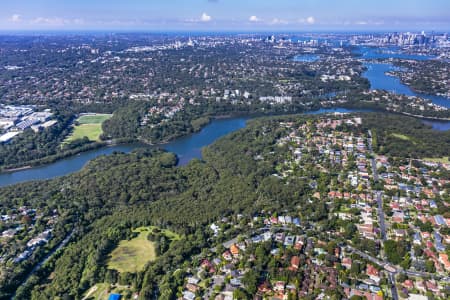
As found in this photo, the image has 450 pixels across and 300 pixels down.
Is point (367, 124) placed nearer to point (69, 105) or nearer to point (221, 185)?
point (221, 185)

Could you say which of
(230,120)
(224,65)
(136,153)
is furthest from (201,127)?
(224,65)

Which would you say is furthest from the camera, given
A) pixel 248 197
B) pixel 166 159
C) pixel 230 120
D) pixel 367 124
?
pixel 230 120

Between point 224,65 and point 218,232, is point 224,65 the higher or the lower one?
the higher one

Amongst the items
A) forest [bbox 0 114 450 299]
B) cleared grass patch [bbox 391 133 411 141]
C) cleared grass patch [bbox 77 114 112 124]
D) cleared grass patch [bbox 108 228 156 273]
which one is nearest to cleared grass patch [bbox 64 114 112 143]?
cleared grass patch [bbox 77 114 112 124]

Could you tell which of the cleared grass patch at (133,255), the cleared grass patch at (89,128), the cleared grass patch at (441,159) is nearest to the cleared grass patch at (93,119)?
the cleared grass patch at (89,128)

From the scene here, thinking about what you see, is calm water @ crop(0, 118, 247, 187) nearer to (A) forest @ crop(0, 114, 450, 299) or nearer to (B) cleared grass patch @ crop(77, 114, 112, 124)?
(A) forest @ crop(0, 114, 450, 299)

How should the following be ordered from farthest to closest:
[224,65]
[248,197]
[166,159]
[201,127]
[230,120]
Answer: [224,65] < [230,120] < [201,127] < [166,159] < [248,197]

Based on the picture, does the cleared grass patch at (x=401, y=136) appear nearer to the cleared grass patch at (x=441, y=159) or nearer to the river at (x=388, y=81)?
the cleared grass patch at (x=441, y=159)

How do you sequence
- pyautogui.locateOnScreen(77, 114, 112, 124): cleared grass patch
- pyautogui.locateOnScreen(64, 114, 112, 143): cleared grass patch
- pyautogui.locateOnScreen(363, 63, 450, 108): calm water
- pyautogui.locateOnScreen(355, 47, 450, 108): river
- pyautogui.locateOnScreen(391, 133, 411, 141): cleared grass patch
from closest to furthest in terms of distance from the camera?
pyautogui.locateOnScreen(391, 133, 411, 141): cleared grass patch < pyautogui.locateOnScreen(64, 114, 112, 143): cleared grass patch < pyautogui.locateOnScreen(77, 114, 112, 124): cleared grass patch < pyautogui.locateOnScreen(363, 63, 450, 108): calm water < pyautogui.locateOnScreen(355, 47, 450, 108): river
